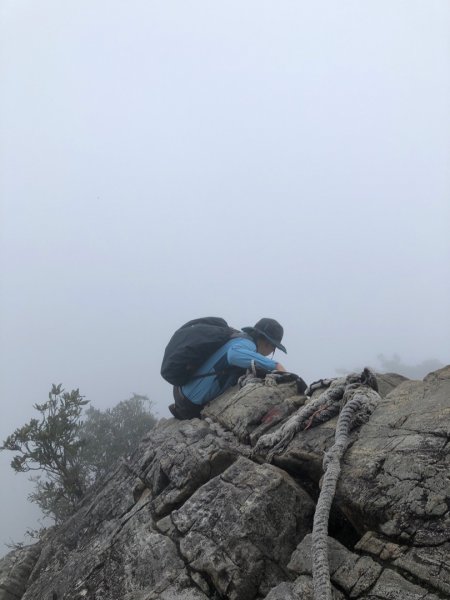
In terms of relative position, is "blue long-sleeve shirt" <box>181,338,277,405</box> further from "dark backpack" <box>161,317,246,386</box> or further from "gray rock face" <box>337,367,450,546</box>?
"gray rock face" <box>337,367,450,546</box>

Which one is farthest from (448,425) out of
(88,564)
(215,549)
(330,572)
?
(88,564)

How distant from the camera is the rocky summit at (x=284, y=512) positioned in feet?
12.5

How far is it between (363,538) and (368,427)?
167 centimetres

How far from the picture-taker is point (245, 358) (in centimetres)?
881

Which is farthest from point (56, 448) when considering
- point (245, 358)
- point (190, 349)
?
point (245, 358)

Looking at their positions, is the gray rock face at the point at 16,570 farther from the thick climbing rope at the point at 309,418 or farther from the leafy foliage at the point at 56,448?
the thick climbing rope at the point at 309,418

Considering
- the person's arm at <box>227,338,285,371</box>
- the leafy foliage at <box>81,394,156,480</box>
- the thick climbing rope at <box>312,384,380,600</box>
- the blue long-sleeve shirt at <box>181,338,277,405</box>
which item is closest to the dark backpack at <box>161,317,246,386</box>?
the blue long-sleeve shirt at <box>181,338,277,405</box>

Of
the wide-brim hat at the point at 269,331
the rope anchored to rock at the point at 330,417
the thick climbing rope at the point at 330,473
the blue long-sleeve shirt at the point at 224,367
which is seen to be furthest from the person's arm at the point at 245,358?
the thick climbing rope at the point at 330,473

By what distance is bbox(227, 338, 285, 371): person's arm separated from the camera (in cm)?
880

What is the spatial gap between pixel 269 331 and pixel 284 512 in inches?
208

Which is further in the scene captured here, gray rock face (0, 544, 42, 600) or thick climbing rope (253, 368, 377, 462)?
gray rock face (0, 544, 42, 600)

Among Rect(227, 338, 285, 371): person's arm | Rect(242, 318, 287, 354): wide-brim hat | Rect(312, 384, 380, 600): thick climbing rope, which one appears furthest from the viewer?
Rect(242, 318, 287, 354): wide-brim hat

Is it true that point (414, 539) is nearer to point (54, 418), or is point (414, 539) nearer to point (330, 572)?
point (330, 572)

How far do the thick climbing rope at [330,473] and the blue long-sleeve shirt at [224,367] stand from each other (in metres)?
2.79
